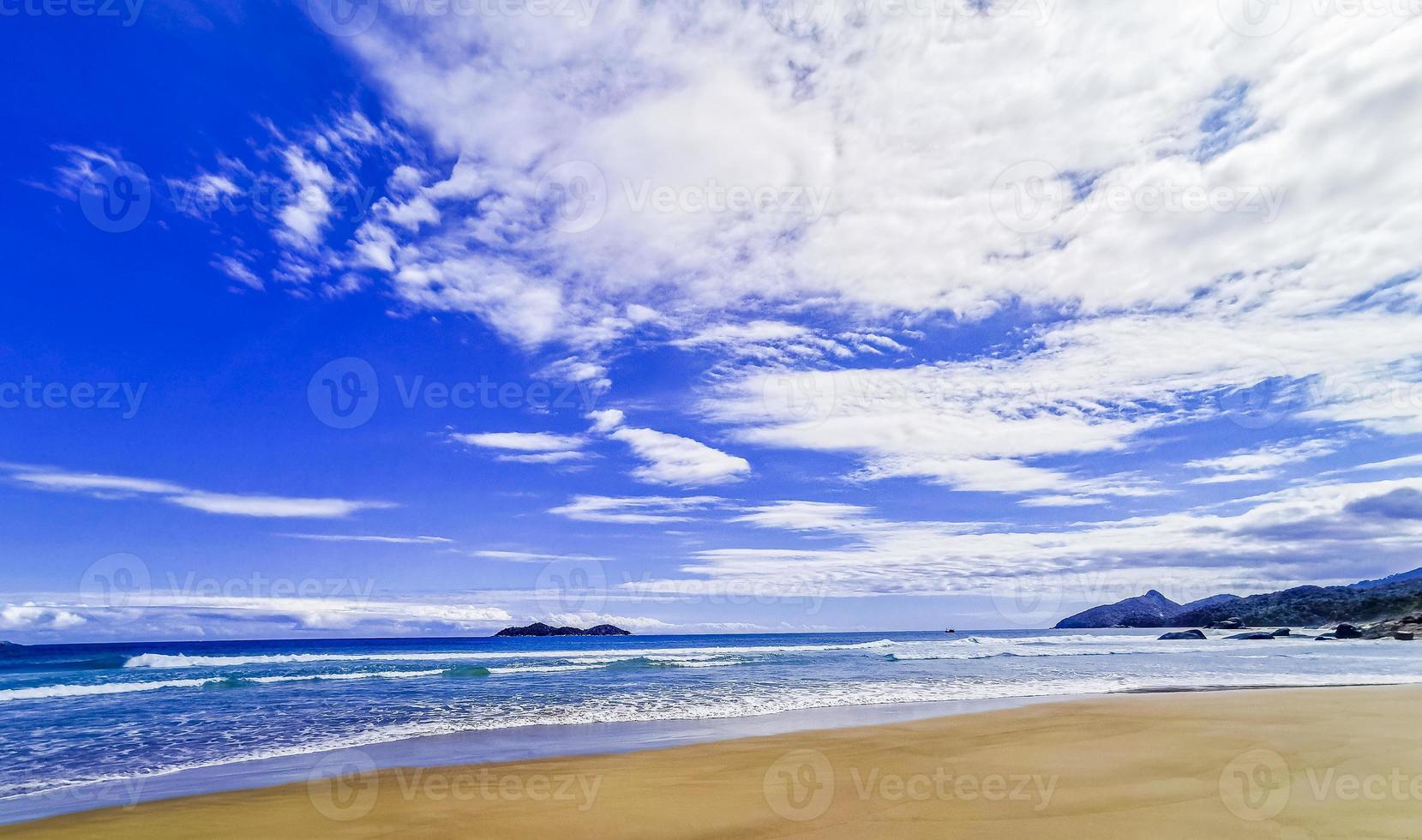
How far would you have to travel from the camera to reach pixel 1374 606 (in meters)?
75.9

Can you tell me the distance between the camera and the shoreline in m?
9.21

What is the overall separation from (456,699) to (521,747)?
978cm

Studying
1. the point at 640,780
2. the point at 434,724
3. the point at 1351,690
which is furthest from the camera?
the point at 1351,690

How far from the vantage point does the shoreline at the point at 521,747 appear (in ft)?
30.2

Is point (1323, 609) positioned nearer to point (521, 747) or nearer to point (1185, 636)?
point (1185, 636)

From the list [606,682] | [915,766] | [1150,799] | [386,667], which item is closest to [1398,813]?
[1150,799]

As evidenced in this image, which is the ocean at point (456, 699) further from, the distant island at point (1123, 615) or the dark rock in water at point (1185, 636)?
the distant island at point (1123, 615)

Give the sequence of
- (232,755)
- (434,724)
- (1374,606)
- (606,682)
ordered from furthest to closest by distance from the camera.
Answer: (1374,606) → (606,682) → (434,724) → (232,755)

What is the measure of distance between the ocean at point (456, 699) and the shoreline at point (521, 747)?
0.36 feet

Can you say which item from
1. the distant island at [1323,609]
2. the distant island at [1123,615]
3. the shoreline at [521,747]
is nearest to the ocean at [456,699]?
the shoreline at [521,747]

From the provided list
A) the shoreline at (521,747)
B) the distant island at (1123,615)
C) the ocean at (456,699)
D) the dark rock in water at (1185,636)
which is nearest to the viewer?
the shoreline at (521,747)

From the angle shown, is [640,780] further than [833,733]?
No

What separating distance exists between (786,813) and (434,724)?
1121cm

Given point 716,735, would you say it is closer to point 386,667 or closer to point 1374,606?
point 386,667
